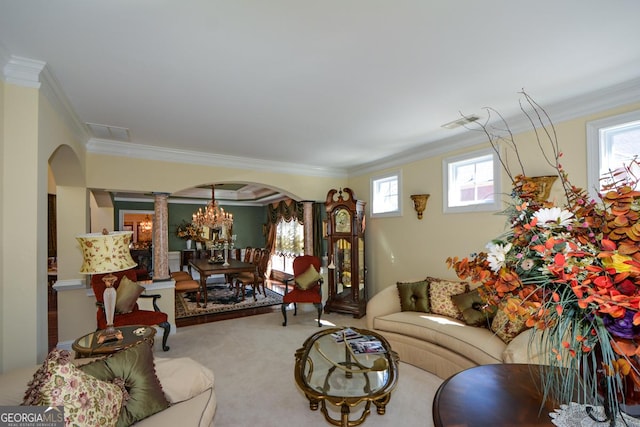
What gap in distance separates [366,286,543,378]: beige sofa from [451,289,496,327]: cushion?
7 centimetres

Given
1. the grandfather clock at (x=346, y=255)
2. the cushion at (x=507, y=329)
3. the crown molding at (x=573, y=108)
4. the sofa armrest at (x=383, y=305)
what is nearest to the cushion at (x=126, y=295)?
the sofa armrest at (x=383, y=305)

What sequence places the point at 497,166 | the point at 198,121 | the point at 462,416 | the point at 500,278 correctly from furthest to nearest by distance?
the point at 497,166, the point at 198,121, the point at 462,416, the point at 500,278

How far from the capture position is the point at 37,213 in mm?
2160

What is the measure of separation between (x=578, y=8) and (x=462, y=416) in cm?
218

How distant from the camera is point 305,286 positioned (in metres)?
4.91

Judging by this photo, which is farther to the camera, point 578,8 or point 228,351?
point 228,351

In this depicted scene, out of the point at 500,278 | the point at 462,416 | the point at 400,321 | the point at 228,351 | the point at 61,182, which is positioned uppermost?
the point at 61,182

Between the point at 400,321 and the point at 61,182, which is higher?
the point at 61,182

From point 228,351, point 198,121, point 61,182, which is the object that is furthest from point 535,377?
point 61,182

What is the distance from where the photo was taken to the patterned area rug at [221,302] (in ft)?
18.2

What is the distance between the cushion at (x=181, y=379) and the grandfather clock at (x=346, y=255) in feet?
10.9

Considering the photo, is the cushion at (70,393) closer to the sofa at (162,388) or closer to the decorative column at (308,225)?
the sofa at (162,388)

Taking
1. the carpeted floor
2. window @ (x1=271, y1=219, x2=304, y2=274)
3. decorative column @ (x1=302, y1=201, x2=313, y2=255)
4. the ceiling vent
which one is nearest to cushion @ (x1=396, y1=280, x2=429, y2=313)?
the carpeted floor

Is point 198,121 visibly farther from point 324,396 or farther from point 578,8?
point 578,8
